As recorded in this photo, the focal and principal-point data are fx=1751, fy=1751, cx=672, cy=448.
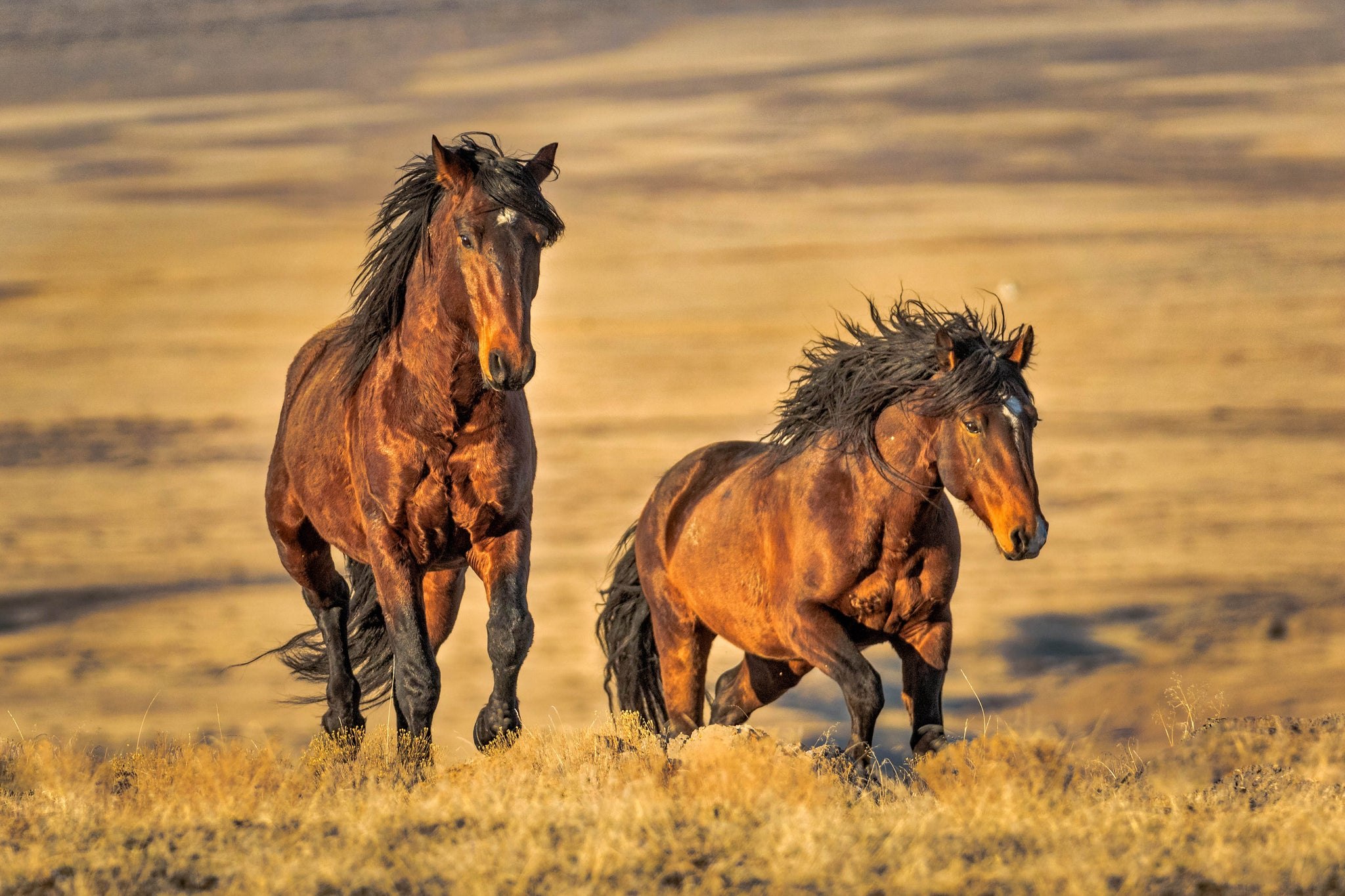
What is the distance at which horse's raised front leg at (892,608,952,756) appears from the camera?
8125 millimetres

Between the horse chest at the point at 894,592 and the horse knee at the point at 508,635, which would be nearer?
the horse knee at the point at 508,635

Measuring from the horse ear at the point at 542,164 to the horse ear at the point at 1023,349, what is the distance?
229 cm

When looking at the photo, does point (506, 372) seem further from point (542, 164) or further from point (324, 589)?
point (324, 589)

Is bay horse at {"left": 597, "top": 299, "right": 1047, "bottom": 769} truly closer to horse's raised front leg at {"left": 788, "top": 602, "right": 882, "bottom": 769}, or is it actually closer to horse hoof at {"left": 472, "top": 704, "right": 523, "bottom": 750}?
horse's raised front leg at {"left": 788, "top": 602, "right": 882, "bottom": 769}

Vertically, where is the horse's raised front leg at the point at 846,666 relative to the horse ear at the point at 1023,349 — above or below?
below

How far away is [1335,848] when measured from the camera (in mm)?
6281

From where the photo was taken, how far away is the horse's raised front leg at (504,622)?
7508 mm

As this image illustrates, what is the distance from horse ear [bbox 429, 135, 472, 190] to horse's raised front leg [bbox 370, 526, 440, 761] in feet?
5.11

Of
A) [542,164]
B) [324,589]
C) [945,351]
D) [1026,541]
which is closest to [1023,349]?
[945,351]

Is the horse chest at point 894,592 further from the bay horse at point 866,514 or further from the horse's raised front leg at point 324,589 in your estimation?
the horse's raised front leg at point 324,589

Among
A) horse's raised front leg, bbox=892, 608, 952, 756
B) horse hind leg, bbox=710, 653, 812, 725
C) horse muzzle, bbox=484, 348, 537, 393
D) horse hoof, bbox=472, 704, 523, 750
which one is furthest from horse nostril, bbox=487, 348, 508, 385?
horse hind leg, bbox=710, 653, 812, 725

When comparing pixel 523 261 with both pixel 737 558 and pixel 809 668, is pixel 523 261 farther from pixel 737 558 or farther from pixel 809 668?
pixel 809 668

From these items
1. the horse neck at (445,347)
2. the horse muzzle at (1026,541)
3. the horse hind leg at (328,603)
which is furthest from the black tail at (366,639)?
the horse muzzle at (1026,541)

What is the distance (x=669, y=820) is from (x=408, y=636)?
1686 millimetres
